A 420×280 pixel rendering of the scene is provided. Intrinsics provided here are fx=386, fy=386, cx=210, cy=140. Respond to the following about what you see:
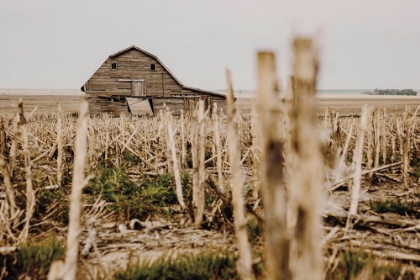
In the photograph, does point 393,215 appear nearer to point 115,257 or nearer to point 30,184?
point 115,257

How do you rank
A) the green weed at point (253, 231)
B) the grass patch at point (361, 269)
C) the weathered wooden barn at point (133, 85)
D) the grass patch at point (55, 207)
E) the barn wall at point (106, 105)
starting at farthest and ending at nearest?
the weathered wooden barn at point (133, 85), the barn wall at point (106, 105), the grass patch at point (55, 207), the green weed at point (253, 231), the grass patch at point (361, 269)

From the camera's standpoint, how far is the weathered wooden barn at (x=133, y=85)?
2770cm

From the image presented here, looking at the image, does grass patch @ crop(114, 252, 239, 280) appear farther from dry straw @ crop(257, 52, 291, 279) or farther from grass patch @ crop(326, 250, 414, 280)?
dry straw @ crop(257, 52, 291, 279)

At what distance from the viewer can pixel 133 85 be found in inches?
1109

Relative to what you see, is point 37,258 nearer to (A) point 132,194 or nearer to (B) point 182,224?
(B) point 182,224

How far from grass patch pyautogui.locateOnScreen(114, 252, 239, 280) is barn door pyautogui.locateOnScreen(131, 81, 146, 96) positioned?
25770mm

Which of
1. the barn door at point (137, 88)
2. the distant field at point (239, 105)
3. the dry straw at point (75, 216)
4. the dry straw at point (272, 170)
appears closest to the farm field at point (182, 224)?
the dry straw at point (272, 170)

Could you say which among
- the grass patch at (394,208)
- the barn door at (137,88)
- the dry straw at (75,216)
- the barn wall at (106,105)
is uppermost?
the barn door at (137,88)

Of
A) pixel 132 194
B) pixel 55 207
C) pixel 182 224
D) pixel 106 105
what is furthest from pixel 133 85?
pixel 182 224

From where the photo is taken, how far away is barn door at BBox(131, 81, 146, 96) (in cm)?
2809

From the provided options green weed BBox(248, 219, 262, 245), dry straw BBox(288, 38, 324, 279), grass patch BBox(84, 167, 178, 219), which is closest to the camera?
dry straw BBox(288, 38, 324, 279)

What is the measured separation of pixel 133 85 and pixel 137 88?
1.20ft

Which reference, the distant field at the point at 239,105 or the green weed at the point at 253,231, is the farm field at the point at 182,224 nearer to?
the green weed at the point at 253,231

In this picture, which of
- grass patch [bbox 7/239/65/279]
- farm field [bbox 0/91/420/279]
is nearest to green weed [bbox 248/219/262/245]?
farm field [bbox 0/91/420/279]
